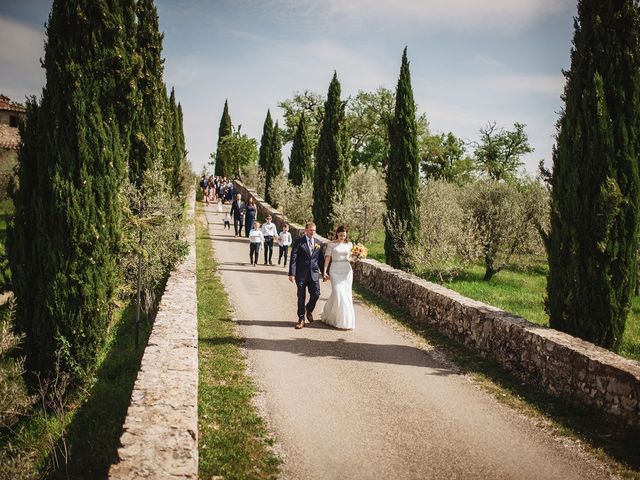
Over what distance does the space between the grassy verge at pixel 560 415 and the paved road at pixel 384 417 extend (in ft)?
0.74

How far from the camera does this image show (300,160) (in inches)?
1372

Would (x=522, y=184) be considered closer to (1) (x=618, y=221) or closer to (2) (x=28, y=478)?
(1) (x=618, y=221)

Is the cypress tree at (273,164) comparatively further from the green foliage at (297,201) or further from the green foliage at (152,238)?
the green foliage at (152,238)

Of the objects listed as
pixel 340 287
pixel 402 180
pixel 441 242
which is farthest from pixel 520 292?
pixel 340 287

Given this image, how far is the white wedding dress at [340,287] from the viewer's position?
395 inches

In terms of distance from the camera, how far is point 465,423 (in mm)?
5855

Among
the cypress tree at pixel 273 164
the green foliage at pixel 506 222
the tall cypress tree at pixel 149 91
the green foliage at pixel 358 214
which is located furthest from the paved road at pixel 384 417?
the cypress tree at pixel 273 164

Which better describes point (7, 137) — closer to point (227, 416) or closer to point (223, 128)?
point (223, 128)

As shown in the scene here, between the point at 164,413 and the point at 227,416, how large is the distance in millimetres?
1261

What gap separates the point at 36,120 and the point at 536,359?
9.02m

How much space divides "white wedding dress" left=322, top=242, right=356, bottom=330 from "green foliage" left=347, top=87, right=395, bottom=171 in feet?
144

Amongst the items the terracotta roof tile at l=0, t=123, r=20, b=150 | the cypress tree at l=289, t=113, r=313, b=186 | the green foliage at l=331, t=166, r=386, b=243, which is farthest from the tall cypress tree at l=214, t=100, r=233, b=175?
the green foliage at l=331, t=166, r=386, b=243

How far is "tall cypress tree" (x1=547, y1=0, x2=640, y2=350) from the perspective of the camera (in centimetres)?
771

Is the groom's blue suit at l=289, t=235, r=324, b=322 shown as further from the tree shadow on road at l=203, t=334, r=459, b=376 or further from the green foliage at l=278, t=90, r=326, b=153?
the green foliage at l=278, t=90, r=326, b=153
